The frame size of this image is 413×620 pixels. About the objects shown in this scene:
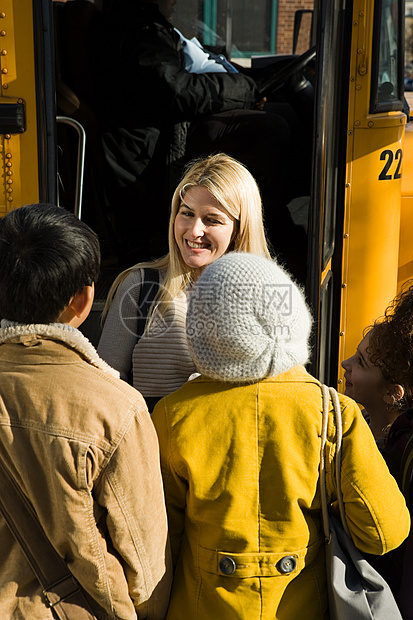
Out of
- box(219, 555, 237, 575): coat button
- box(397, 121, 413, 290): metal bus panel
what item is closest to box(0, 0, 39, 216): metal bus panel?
box(219, 555, 237, 575): coat button

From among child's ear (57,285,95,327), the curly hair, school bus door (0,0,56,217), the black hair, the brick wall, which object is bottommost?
the curly hair

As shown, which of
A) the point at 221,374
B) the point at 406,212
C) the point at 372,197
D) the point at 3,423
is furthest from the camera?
the point at 406,212

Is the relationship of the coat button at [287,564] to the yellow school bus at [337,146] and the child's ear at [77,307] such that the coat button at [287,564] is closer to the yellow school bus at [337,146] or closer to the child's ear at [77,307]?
the child's ear at [77,307]

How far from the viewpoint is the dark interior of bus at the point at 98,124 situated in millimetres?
3348

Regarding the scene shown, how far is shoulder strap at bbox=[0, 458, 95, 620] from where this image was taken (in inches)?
45.3

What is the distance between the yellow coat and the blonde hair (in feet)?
2.33

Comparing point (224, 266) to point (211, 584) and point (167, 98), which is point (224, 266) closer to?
point (211, 584)

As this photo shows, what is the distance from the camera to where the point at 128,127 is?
344cm

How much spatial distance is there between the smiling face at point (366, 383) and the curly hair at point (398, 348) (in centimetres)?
4

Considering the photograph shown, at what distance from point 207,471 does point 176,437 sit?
9 cm

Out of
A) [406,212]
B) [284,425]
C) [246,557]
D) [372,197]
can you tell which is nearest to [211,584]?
[246,557]

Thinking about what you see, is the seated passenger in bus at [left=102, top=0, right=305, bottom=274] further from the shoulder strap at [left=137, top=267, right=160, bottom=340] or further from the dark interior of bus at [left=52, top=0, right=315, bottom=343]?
the shoulder strap at [left=137, top=267, right=160, bottom=340]

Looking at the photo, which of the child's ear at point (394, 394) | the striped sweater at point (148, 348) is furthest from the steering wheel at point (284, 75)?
the child's ear at point (394, 394)

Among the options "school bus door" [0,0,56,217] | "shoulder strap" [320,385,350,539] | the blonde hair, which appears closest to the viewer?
"shoulder strap" [320,385,350,539]
